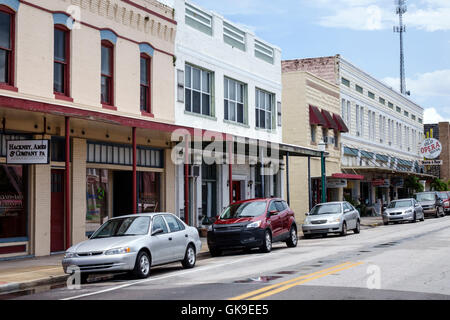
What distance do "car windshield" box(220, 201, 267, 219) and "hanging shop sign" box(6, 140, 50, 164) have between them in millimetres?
5941

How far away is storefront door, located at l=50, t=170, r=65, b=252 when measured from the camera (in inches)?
754

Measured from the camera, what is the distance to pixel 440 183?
2657 inches

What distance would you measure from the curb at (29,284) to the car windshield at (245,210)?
22.5 ft

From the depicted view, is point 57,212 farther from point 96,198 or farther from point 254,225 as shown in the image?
point 254,225

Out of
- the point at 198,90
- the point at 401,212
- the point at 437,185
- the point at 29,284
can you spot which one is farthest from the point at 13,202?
the point at 437,185

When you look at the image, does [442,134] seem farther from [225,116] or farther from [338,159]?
[225,116]

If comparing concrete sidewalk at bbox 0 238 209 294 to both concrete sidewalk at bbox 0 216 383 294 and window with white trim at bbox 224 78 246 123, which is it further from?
window with white trim at bbox 224 78 246 123

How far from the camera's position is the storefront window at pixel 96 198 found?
20719mm

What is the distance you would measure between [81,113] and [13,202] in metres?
3.58

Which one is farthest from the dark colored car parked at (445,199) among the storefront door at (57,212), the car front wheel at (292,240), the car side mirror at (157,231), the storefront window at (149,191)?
the car side mirror at (157,231)

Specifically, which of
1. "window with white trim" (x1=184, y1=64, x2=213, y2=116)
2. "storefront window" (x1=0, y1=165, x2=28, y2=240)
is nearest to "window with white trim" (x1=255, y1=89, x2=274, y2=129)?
"window with white trim" (x1=184, y1=64, x2=213, y2=116)

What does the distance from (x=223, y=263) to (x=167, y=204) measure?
329 inches
